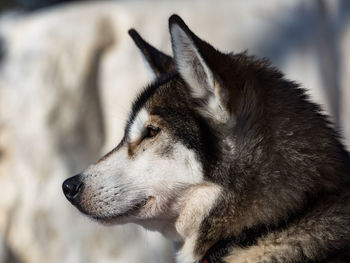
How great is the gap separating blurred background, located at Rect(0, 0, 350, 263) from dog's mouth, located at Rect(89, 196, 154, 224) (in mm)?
2177

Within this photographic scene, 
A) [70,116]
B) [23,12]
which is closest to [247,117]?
[70,116]

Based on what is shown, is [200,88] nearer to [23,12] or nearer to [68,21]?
[68,21]

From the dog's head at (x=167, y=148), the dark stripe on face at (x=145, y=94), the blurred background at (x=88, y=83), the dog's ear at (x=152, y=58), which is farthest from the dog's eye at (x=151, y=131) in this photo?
the blurred background at (x=88, y=83)

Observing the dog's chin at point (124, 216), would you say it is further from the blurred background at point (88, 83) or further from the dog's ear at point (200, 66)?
the blurred background at point (88, 83)

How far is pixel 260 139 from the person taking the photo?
2.09m

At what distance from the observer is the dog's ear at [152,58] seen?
103 inches

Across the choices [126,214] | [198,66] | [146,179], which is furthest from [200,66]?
[126,214]

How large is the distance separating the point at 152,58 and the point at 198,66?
0.58 m

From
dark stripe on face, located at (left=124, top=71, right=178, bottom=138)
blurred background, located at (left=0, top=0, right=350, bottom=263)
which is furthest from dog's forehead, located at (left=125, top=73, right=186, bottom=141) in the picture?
blurred background, located at (left=0, top=0, right=350, bottom=263)

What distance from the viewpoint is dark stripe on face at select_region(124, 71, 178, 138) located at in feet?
7.66

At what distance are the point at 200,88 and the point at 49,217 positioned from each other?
104 inches

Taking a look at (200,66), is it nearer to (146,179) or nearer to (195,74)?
(195,74)

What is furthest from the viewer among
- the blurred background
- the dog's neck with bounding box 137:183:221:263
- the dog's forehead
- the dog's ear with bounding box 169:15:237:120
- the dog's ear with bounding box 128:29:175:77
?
the blurred background

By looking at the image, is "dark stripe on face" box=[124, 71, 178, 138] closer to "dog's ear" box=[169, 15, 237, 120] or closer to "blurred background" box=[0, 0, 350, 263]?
"dog's ear" box=[169, 15, 237, 120]
